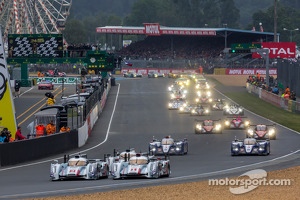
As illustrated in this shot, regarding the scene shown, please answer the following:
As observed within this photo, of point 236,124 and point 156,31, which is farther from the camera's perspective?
point 156,31

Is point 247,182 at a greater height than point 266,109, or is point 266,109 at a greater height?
point 247,182

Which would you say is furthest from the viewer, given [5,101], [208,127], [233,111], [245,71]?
[245,71]

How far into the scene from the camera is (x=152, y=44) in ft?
575

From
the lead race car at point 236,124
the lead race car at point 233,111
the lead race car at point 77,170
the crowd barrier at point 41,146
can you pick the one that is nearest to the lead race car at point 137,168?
the lead race car at point 77,170

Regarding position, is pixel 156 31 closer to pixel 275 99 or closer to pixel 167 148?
pixel 275 99

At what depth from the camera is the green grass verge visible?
203ft

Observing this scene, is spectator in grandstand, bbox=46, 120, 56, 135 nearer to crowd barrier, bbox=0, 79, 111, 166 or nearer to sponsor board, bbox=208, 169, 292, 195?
crowd barrier, bbox=0, 79, 111, 166

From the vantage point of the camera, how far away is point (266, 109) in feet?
245

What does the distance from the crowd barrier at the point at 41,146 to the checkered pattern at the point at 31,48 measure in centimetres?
3518

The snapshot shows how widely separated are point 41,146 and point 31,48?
47034mm

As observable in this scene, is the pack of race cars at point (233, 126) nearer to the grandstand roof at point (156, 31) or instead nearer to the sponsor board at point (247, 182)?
the sponsor board at point (247, 182)

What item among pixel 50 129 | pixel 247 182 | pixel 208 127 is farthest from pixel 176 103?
pixel 247 182

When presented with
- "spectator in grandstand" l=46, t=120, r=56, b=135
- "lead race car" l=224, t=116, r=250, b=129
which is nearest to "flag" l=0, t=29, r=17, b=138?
Answer: "spectator in grandstand" l=46, t=120, r=56, b=135

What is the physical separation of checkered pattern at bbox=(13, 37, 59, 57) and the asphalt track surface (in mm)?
4448
